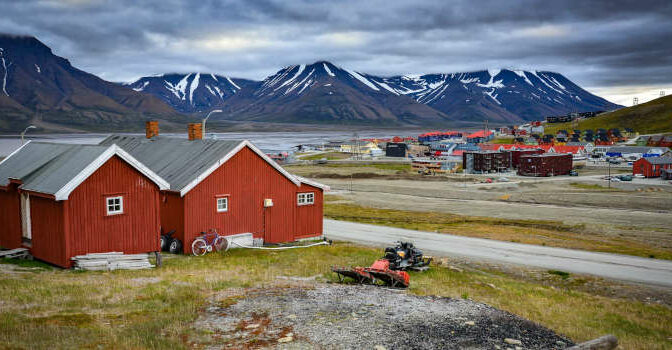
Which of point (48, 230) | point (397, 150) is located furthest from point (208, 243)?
point (397, 150)

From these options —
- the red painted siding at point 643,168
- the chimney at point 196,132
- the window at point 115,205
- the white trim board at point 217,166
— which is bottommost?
the red painted siding at point 643,168

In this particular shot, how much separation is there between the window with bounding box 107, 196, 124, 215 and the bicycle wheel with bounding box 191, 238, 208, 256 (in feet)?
16.5

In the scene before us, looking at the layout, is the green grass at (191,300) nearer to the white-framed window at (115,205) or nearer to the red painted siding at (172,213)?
the red painted siding at (172,213)

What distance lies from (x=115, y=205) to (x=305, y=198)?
A: 540 inches

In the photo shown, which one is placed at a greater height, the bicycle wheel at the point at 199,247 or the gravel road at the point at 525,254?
the bicycle wheel at the point at 199,247

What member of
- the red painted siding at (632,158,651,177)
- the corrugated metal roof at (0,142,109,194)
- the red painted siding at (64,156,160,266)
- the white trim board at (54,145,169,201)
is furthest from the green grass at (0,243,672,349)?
the red painted siding at (632,158,651,177)

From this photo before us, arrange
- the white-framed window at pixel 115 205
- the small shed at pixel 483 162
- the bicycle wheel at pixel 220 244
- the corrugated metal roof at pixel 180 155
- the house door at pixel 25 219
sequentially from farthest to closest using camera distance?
the small shed at pixel 483 162 → the corrugated metal roof at pixel 180 155 → the bicycle wheel at pixel 220 244 → the house door at pixel 25 219 → the white-framed window at pixel 115 205

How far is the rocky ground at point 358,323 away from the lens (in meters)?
13.7

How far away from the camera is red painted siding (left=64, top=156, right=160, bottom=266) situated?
2289cm

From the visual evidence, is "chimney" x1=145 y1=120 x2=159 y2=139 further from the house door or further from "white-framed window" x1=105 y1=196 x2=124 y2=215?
"white-framed window" x1=105 y1=196 x2=124 y2=215

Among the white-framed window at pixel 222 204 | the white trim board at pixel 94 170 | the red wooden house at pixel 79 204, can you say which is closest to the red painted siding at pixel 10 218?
the red wooden house at pixel 79 204

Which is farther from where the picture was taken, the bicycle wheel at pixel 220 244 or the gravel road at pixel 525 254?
the gravel road at pixel 525 254

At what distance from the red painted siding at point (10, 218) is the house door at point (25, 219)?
347mm

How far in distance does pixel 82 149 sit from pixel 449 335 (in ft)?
64.2
